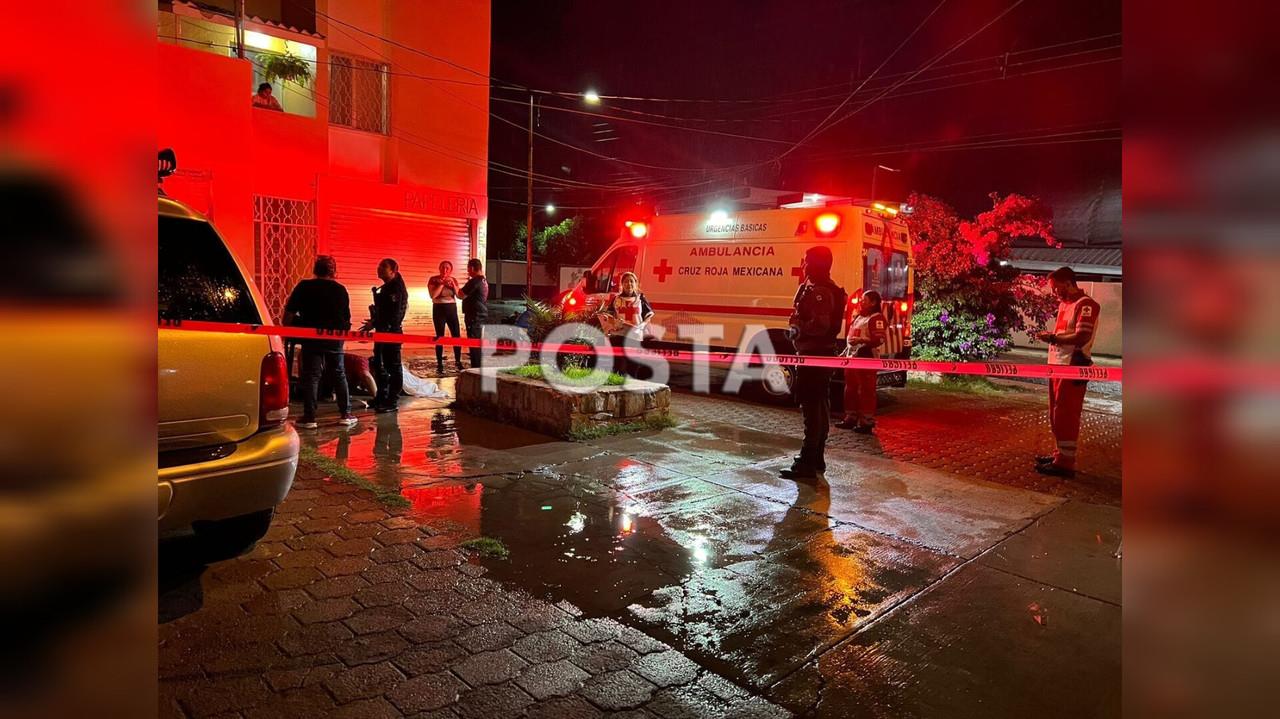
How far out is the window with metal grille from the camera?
41.3 feet

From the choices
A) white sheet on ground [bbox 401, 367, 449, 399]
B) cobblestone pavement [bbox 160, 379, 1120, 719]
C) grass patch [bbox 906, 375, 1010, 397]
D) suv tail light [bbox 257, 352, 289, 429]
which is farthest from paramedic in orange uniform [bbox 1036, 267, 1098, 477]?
white sheet on ground [bbox 401, 367, 449, 399]

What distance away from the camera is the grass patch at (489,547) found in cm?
412

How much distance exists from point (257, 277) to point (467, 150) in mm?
4782

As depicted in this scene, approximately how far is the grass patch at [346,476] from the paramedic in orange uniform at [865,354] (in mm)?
4851

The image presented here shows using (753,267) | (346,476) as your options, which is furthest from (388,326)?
(753,267)

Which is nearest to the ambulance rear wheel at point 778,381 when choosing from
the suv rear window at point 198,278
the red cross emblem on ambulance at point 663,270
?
the red cross emblem on ambulance at point 663,270

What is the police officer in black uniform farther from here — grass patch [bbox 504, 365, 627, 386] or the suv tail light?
the suv tail light

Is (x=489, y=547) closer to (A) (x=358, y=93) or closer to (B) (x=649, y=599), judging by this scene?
(B) (x=649, y=599)

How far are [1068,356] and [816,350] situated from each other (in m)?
2.20

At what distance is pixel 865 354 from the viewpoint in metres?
8.10

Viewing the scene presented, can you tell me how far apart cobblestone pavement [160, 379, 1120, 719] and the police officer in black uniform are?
25 cm

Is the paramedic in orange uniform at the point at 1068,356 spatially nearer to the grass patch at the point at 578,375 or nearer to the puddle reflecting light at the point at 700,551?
the puddle reflecting light at the point at 700,551

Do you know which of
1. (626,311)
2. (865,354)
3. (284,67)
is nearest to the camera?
(865,354)

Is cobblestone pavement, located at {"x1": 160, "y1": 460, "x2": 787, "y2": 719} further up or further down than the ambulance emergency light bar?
further down
